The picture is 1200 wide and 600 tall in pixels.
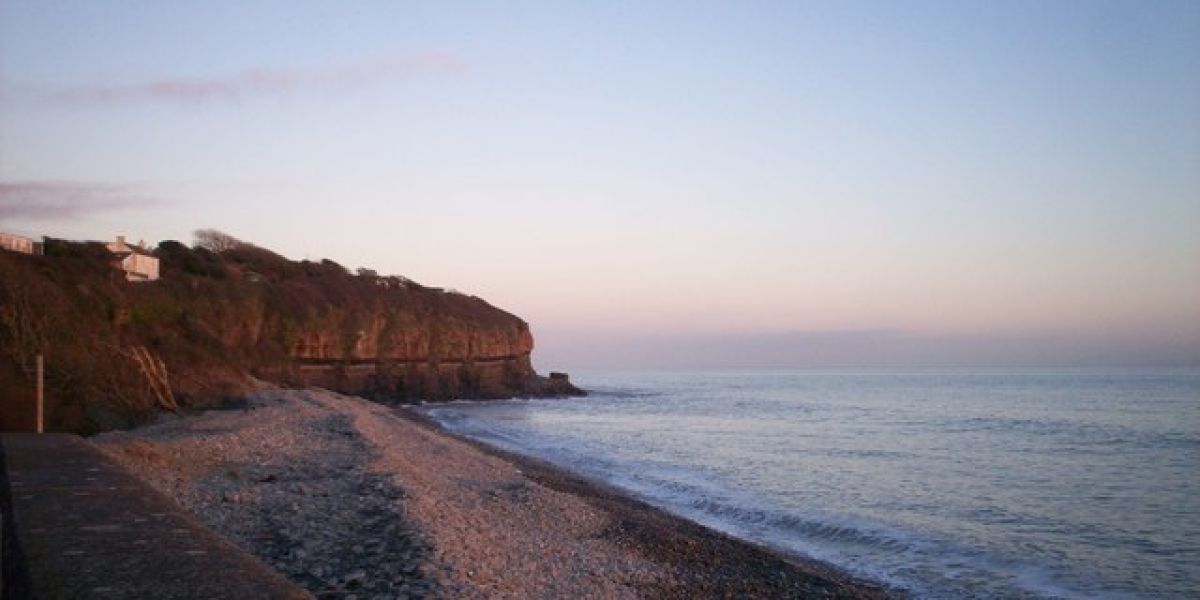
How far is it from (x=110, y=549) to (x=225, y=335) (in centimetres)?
4553

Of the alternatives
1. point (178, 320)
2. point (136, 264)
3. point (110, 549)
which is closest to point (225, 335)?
point (136, 264)

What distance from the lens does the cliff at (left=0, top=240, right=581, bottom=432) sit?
62.6 feet

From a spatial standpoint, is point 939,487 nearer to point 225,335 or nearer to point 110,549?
point 110,549

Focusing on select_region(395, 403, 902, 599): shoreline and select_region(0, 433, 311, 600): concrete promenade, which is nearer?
select_region(0, 433, 311, 600): concrete promenade

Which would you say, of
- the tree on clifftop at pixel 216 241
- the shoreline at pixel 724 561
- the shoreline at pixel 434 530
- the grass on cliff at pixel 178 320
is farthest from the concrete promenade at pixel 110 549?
the tree on clifftop at pixel 216 241

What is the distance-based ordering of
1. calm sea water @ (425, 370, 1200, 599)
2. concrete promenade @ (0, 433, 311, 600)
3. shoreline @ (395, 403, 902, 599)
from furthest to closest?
calm sea water @ (425, 370, 1200, 599), shoreline @ (395, 403, 902, 599), concrete promenade @ (0, 433, 311, 600)

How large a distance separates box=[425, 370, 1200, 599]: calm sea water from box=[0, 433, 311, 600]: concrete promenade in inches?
377

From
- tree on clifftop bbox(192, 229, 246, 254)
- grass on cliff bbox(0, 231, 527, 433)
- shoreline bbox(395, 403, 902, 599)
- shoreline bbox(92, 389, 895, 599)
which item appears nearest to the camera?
shoreline bbox(92, 389, 895, 599)

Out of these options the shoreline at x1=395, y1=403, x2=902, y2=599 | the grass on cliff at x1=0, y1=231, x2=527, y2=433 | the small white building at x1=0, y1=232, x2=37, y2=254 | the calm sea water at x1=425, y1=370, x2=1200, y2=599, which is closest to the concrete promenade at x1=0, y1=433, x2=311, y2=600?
the shoreline at x1=395, y1=403, x2=902, y2=599

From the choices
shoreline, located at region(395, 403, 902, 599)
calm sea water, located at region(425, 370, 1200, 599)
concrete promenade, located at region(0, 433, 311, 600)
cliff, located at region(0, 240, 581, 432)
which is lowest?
calm sea water, located at region(425, 370, 1200, 599)

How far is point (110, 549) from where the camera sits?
13.4 ft

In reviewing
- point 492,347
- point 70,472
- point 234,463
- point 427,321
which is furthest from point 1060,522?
point 492,347

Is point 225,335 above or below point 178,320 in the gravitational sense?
below

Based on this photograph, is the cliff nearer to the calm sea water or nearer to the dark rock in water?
the dark rock in water
